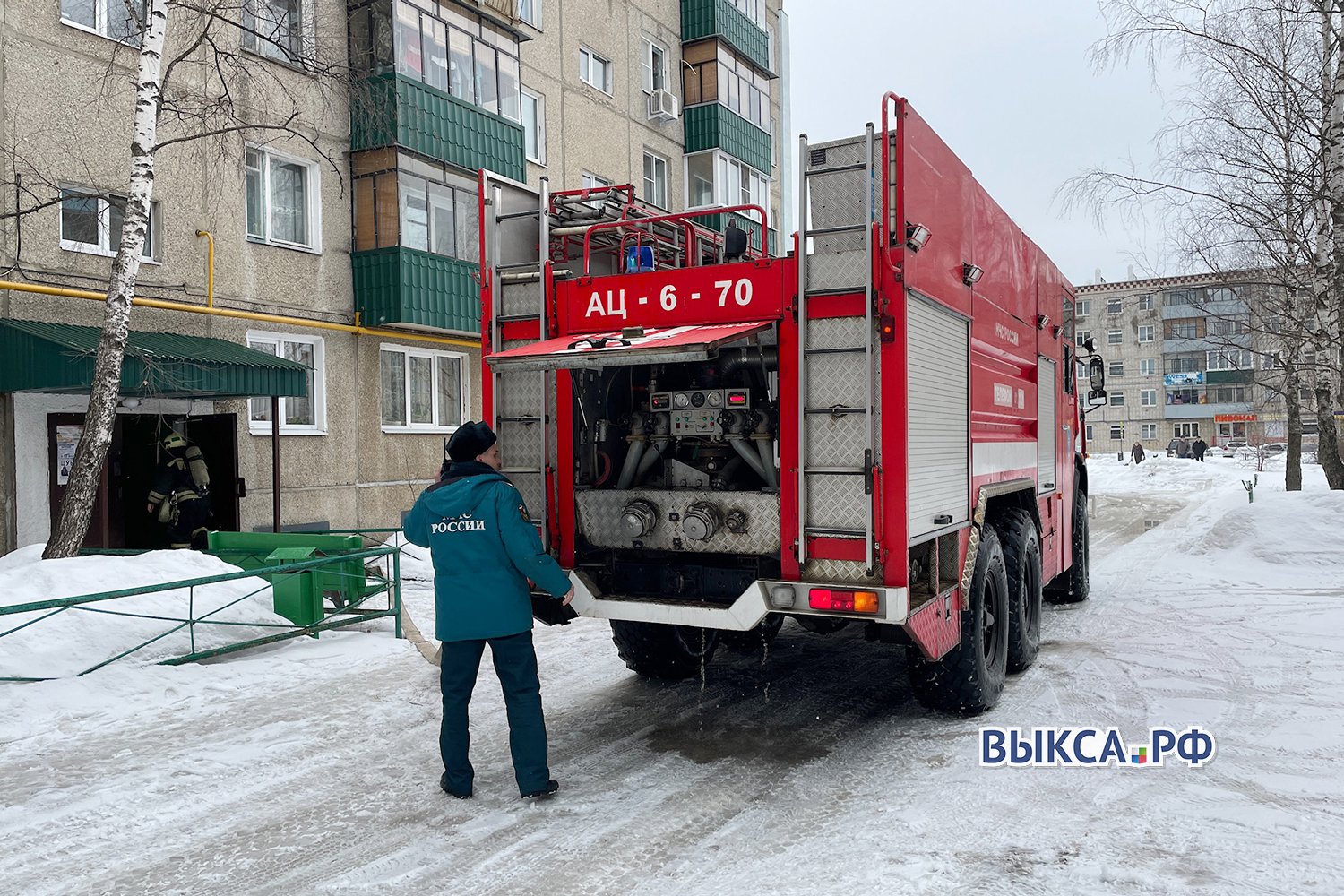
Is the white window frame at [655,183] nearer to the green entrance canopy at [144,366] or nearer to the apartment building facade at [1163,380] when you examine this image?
the green entrance canopy at [144,366]

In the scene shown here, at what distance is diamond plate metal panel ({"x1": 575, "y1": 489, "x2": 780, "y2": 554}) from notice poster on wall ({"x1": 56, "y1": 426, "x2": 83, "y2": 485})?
8.25 meters

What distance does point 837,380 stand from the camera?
4934 mm

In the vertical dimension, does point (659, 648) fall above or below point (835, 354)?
below

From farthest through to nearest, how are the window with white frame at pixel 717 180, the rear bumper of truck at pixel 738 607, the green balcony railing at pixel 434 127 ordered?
1. the window with white frame at pixel 717 180
2. the green balcony railing at pixel 434 127
3. the rear bumper of truck at pixel 738 607

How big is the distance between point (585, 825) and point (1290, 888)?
2.68 meters

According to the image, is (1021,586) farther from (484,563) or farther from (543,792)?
(484,563)

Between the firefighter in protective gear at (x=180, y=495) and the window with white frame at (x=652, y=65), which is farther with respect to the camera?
the window with white frame at (x=652, y=65)

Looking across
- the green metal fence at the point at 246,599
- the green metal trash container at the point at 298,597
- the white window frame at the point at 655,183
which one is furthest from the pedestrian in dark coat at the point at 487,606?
the white window frame at the point at 655,183

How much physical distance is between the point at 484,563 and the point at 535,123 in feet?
52.2

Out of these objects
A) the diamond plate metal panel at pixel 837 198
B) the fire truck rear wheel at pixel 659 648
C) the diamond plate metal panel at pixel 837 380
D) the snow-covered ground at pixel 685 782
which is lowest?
the snow-covered ground at pixel 685 782

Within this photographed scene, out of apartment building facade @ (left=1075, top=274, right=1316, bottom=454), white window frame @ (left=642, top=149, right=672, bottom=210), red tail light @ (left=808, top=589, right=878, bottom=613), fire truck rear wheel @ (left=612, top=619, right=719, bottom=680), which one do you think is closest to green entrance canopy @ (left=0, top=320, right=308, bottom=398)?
fire truck rear wheel @ (left=612, top=619, right=719, bottom=680)

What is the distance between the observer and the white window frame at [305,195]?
1346 centimetres

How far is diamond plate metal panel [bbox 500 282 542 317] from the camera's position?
584 cm

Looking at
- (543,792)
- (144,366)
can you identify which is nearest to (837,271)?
(543,792)
